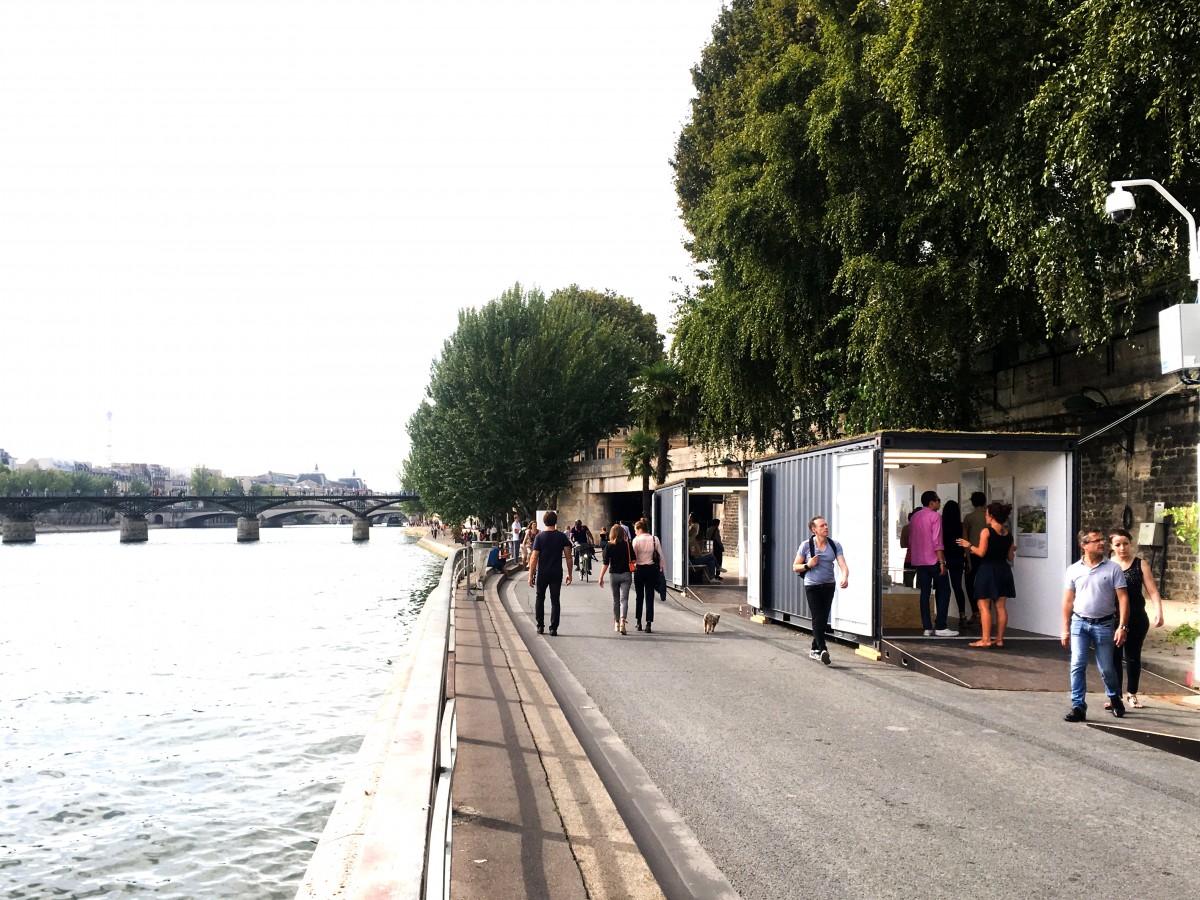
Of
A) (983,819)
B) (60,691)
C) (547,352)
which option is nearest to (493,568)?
(60,691)

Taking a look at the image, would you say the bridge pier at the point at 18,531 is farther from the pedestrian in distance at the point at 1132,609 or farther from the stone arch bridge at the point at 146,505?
the pedestrian in distance at the point at 1132,609

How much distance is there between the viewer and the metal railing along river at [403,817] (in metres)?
3.06

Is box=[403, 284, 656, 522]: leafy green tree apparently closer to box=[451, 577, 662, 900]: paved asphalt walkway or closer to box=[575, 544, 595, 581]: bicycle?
box=[575, 544, 595, 581]: bicycle

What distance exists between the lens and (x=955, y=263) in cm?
1839

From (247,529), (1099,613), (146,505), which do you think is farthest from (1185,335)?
(146,505)

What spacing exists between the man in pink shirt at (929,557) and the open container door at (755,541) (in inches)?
159

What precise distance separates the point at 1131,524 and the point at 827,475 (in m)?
6.83

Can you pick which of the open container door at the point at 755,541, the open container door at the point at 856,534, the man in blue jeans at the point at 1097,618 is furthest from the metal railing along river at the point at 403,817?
the open container door at the point at 755,541

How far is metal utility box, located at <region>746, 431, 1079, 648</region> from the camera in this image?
1366 centimetres

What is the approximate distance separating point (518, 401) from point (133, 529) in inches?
3280

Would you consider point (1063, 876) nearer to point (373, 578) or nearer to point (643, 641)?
point (643, 641)

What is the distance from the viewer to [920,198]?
18.9 m

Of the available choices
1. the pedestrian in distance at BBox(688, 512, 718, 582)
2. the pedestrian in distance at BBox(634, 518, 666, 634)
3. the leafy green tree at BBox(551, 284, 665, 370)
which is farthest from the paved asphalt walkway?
the leafy green tree at BBox(551, 284, 665, 370)

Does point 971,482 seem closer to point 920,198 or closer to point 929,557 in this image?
point 929,557
